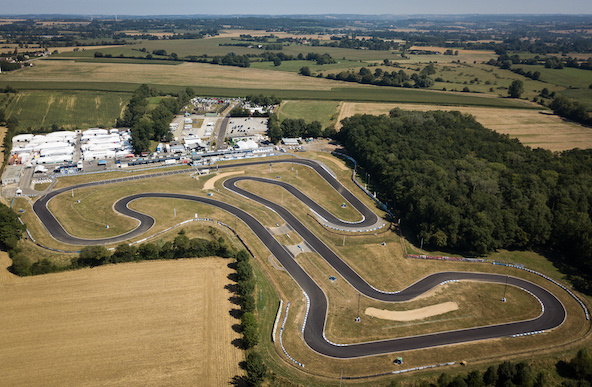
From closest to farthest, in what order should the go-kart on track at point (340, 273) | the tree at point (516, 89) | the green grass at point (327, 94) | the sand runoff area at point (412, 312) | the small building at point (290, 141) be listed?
the go-kart on track at point (340, 273) < the sand runoff area at point (412, 312) < the small building at point (290, 141) < the green grass at point (327, 94) < the tree at point (516, 89)

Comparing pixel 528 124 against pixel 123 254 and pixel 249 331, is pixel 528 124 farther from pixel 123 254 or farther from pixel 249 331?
pixel 123 254

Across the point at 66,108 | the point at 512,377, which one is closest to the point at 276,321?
the point at 512,377

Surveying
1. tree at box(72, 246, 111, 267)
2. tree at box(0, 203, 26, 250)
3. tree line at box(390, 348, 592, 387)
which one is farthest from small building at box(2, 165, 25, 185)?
tree line at box(390, 348, 592, 387)

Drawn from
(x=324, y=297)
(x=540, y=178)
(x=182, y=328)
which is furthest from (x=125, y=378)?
(x=540, y=178)

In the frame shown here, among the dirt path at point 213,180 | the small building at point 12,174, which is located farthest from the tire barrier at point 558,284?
the small building at point 12,174

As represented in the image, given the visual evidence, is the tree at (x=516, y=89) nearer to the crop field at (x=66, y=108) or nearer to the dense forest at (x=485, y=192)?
the dense forest at (x=485, y=192)
